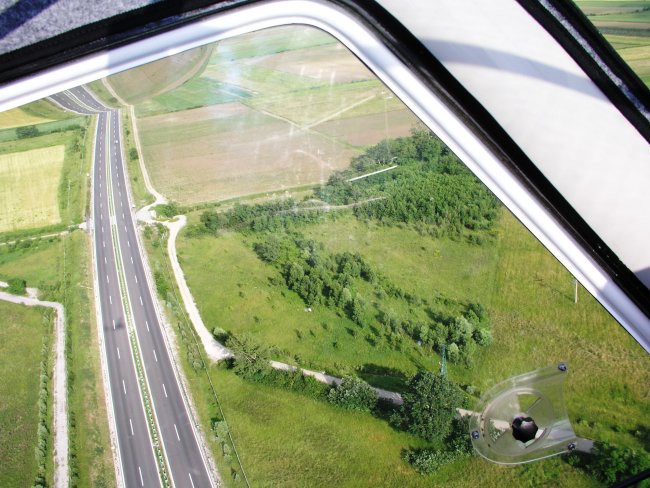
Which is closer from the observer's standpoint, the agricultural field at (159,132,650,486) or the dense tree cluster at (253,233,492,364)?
the agricultural field at (159,132,650,486)

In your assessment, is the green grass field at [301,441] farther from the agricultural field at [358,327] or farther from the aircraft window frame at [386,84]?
the aircraft window frame at [386,84]

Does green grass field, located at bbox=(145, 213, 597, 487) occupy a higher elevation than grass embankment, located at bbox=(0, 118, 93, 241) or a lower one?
lower

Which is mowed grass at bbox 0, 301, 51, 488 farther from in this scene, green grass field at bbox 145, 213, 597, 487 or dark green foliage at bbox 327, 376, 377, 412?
dark green foliage at bbox 327, 376, 377, 412

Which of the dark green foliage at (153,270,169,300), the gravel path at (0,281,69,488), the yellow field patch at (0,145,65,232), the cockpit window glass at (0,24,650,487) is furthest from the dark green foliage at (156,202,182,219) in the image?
the gravel path at (0,281,69,488)

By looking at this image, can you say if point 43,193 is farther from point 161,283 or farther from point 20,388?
point 20,388

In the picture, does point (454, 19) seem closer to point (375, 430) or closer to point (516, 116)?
point (516, 116)

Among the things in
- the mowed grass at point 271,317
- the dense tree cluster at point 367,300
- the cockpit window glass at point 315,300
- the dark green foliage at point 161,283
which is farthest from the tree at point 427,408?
the dark green foliage at point 161,283

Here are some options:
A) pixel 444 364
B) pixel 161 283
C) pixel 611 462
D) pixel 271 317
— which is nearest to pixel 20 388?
pixel 161 283

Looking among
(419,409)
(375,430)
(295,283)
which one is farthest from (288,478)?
(295,283)
